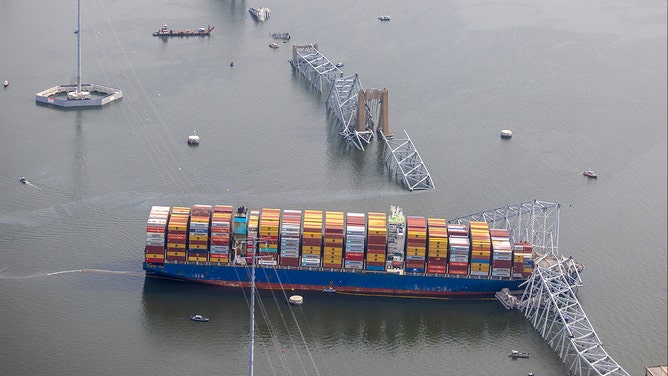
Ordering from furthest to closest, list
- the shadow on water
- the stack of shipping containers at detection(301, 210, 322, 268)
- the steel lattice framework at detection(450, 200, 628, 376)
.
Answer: the stack of shipping containers at detection(301, 210, 322, 268)
the shadow on water
the steel lattice framework at detection(450, 200, 628, 376)

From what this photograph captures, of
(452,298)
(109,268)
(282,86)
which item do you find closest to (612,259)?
(452,298)

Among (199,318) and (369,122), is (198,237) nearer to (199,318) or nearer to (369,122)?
(199,318)

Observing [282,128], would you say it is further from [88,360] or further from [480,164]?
[88,360]

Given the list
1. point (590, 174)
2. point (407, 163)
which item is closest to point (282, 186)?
point (407, 163)

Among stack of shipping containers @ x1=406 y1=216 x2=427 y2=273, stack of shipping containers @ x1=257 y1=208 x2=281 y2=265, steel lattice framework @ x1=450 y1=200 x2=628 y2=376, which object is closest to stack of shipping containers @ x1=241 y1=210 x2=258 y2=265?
stack of shipping containers @ x1=257 y1=208 x2=281 y2=265

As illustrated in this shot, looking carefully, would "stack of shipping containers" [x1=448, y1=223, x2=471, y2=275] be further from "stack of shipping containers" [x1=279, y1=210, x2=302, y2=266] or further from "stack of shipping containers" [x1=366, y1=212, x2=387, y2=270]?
"stack of shipping containers" [x1=279, y1=210, x2=302, y2=266]
